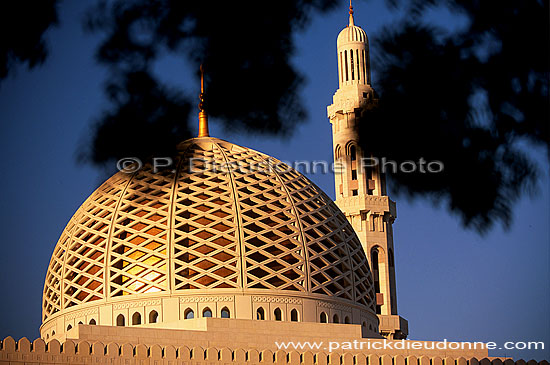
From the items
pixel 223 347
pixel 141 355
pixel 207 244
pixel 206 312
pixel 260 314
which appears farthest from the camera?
pixel 207 244

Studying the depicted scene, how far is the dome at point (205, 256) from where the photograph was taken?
24.7 meters

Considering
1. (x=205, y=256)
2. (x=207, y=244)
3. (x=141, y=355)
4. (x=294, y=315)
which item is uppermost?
(x=207, y=244)

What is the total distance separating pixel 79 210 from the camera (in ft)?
92.1

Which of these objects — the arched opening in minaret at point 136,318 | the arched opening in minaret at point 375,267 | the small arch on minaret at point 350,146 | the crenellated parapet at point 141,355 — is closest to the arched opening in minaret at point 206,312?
the arched opening in minaret at point 136,318

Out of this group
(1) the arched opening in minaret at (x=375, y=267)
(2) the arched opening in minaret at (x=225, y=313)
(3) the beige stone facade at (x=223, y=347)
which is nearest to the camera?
(3) the beige stone facade at (x=223, y=347)

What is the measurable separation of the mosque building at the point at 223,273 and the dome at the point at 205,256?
0.10ft

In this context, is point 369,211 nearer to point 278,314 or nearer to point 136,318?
point 278,314

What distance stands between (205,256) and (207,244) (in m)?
0.35

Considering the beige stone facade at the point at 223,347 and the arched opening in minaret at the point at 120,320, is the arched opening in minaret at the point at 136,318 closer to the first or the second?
the arched opening in minaret at the point at 120,320

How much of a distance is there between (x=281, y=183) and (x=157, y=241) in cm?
405

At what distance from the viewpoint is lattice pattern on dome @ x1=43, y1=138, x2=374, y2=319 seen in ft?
81.9

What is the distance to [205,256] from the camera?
82.2 ft

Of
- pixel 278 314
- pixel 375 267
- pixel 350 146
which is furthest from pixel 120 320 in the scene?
pixel 350 146

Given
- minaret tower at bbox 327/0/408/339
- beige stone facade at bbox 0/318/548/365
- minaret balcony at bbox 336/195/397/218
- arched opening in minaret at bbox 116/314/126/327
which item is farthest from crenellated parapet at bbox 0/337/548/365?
minaret balcony at bbox 336/195/397/218
